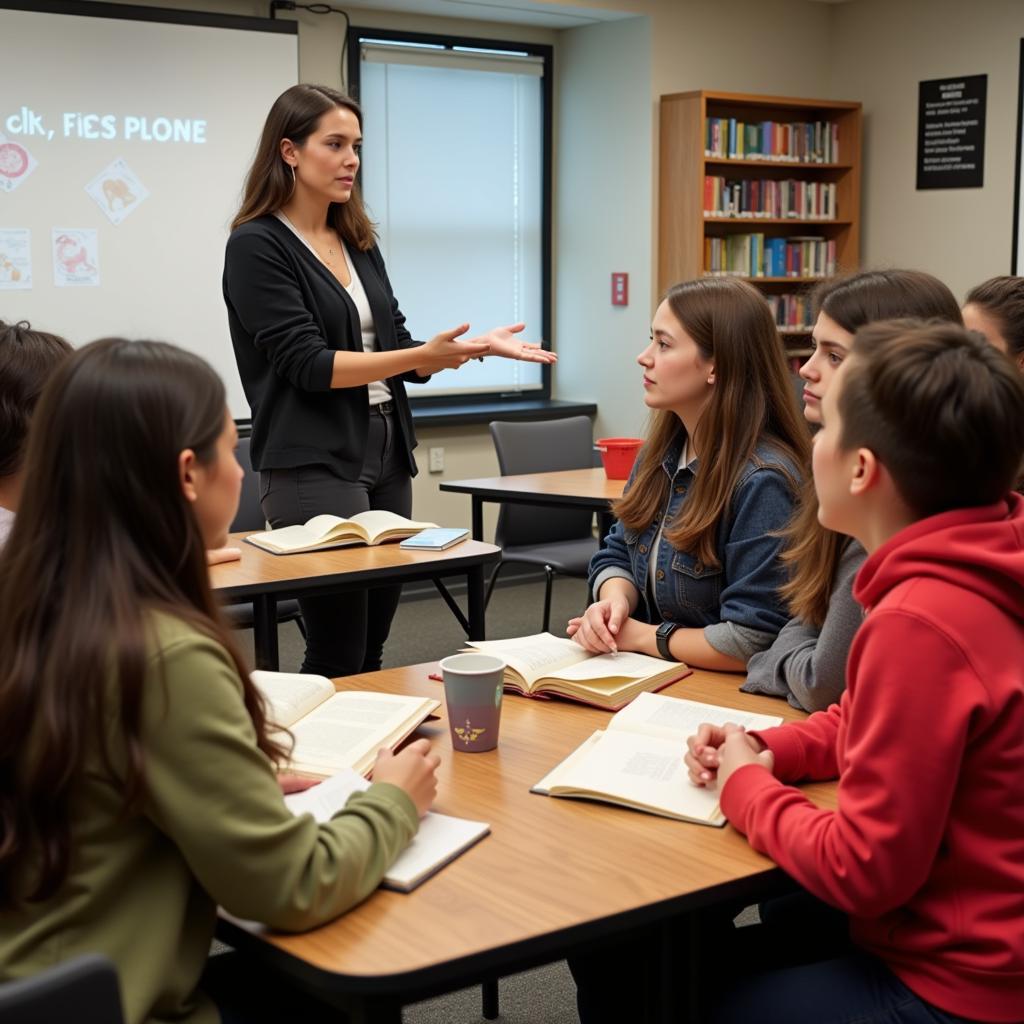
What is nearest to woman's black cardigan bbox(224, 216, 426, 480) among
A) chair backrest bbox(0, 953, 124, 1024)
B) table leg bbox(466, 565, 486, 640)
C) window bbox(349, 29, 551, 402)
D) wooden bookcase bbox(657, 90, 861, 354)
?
table leg bbox(466, 565, 486, 640)

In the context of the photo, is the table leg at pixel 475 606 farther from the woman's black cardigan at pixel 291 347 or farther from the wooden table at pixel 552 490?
the wooden table at pixel 552 490

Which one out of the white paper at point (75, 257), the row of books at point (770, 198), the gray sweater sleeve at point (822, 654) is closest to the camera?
the gray sweater sleeve at point (822, 654)

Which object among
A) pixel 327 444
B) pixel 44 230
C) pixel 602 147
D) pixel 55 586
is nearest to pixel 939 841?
pixel 55 586

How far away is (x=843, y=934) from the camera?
1.53m

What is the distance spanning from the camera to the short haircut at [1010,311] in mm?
2162

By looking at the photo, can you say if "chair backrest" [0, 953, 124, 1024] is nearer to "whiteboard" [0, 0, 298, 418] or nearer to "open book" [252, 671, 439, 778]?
"open book" [252, 671, 439, 778]

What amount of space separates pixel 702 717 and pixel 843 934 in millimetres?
304

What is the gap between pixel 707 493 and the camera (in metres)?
2.02

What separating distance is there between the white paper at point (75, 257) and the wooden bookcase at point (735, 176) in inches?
96.9

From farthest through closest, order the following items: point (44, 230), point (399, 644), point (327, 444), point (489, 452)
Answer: point (489, 452)
point (399, 644)
point (44, 230)
point (327, 444)

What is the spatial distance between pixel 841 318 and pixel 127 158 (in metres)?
3.59

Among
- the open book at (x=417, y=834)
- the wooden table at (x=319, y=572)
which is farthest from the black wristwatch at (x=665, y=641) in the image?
the wooden table at (x=319, y=572)

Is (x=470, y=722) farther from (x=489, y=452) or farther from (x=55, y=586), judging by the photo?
(x=489, y=452)

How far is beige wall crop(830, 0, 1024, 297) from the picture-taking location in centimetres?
561
